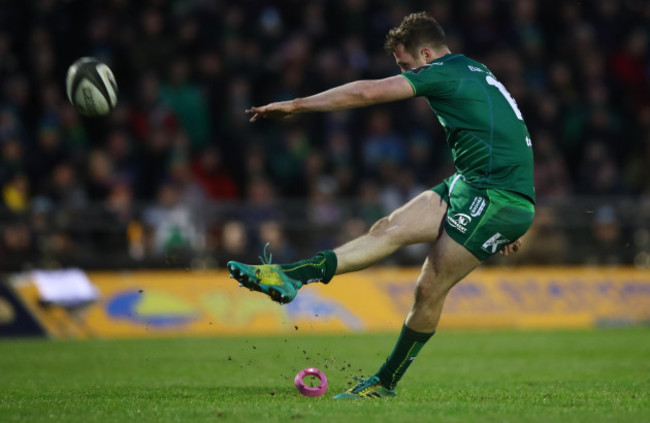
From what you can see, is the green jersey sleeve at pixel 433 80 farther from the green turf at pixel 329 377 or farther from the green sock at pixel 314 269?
the green turf at pixel 329 377

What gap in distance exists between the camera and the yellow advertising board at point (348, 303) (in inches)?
601

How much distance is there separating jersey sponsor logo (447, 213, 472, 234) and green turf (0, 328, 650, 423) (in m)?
1.24

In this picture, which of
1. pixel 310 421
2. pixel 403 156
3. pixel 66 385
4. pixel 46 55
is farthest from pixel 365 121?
pixel 310 421

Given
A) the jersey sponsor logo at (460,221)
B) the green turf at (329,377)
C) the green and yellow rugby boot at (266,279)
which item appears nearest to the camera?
the green turf at (329,377)

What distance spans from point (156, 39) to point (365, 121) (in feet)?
13.9

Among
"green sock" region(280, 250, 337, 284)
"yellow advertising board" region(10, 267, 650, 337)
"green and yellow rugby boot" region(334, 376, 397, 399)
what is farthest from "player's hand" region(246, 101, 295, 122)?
"yellow advertising board" region(10, 267, 650, 337)

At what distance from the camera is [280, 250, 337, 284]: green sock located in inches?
273

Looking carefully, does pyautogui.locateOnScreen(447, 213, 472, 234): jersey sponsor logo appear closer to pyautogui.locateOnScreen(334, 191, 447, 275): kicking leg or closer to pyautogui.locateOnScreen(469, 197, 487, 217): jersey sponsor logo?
pyautogui.locateOnScreen(469, 197, 487, 217): jersey sponsor logo

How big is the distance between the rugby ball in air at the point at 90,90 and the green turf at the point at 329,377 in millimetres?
2343

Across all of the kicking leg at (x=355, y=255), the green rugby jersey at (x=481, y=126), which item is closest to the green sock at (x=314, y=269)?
the kicking leg at (x=355, y=255)

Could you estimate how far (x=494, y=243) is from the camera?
7246 mm

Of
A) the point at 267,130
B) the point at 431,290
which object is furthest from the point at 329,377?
the point at 267,130

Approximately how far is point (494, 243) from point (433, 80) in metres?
1.27

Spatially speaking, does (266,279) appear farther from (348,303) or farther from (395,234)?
(348,303)
